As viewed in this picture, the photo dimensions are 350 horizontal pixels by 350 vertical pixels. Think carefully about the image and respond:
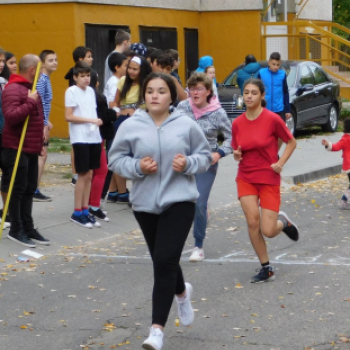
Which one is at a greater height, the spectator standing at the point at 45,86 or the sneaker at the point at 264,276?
the spectator standing at the point at 45,86

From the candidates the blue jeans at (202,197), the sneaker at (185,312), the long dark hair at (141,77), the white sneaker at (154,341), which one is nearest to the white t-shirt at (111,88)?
the long dark hair at (141,77)

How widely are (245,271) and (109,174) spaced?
3688 millimetres

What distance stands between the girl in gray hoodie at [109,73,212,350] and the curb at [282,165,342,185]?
8.26 metres

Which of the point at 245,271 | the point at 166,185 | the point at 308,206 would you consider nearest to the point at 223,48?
the point at 308,206

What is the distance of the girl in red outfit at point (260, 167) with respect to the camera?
7.42 m

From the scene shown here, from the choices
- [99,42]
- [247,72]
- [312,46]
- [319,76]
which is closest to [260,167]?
[247,72]

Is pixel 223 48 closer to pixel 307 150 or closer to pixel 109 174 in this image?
pixel 307 150

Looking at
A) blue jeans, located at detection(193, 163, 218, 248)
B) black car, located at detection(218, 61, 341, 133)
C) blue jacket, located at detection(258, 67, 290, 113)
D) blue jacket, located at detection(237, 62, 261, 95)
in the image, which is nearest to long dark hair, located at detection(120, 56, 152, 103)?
blue jeans, located at detection(193, 163, 218, 248)

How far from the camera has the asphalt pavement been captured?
19.3 feet

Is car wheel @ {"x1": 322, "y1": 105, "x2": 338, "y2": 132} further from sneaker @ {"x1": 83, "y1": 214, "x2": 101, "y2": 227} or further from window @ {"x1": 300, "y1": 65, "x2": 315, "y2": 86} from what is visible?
sneaker @ {"x1": 83, "y1": 214, "x2": 101, "y2": 227}

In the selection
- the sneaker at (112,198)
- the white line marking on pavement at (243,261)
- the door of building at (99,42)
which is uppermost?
the door of building at (99,42)

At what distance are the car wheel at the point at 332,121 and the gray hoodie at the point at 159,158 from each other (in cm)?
1514

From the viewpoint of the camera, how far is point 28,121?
8648 mm

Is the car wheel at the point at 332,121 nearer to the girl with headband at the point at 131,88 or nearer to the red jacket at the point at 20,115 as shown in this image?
the girl with headband at the point at 131,88
